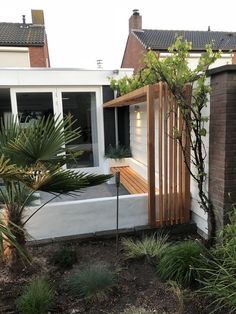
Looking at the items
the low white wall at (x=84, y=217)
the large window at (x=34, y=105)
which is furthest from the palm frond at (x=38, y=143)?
the large window at (x=34, y=105)

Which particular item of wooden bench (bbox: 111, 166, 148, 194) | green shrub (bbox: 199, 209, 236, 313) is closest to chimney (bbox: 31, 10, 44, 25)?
wooden bench (bbox: 111, 166, 148, 194)

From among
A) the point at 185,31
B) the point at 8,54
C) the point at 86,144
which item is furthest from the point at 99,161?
the point at 185,31

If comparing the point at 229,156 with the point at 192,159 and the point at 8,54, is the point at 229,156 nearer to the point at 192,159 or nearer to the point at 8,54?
the point at 192,159

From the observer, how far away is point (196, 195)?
425 centimetres

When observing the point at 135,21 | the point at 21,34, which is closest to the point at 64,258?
the point at 21,34

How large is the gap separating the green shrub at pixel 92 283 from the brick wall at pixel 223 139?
1.72 m

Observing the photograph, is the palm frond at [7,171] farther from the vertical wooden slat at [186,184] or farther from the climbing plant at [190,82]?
the vertical wooden slat at [186,184]

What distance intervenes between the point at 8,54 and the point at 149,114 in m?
14.9

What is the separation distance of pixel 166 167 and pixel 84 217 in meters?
1.44

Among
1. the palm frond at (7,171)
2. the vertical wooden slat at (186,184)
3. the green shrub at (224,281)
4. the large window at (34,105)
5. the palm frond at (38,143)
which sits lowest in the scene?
the green shrub at (224,281)

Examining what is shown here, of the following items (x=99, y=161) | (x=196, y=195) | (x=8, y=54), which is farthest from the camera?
(x=8, y=54)

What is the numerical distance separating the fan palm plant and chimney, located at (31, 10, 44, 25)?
59.3 ft

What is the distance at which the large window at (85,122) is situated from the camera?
7688 millimetres

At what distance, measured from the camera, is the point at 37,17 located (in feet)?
61.8
